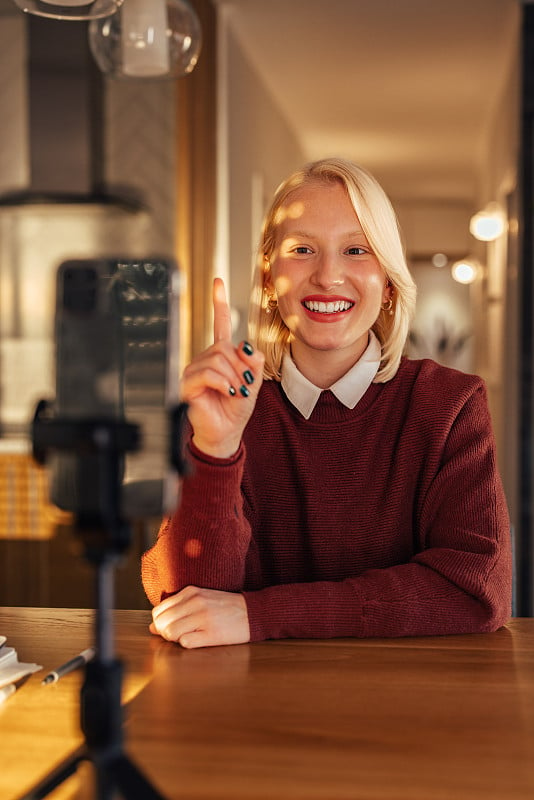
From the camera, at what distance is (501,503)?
1.32 m

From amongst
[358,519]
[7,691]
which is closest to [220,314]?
[358,519]

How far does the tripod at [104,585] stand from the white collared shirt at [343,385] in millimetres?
872

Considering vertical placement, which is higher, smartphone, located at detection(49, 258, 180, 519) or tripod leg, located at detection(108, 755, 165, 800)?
smartphone, located at detection(49, 258, 180, 519)

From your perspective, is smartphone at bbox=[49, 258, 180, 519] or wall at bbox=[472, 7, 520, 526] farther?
wall at bbox=[472, 7, 520, 526]

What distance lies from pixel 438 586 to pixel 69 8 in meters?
1.11

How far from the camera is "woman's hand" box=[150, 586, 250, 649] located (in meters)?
1.13

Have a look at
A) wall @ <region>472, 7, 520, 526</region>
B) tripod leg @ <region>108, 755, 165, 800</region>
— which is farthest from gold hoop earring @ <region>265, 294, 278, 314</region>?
wall @ <region>472, 7, 520, 526</region>

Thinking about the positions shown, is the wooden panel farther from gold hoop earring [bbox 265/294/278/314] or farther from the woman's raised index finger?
the woman's raised index finger

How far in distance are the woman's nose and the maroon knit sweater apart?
0.59ft

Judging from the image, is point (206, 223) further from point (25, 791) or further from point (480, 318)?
point (480, 318)

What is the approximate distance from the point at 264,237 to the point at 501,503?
62 cm

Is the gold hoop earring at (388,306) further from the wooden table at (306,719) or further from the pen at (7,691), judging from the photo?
the pen at (7,691)

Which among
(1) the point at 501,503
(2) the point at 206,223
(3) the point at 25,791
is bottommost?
(3) the point at 25,791

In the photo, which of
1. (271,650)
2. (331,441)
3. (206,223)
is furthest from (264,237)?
(206,223)
